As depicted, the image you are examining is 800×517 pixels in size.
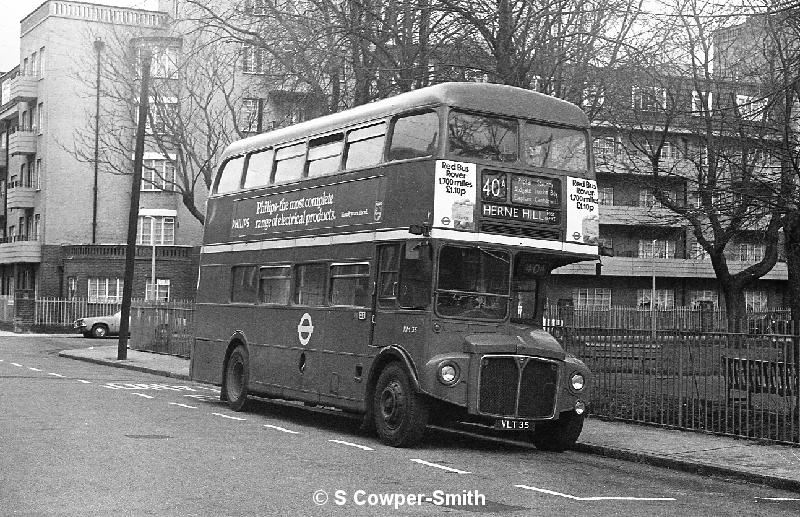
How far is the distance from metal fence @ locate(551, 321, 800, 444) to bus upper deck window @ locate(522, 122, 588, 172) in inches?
117

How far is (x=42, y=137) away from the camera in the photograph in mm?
63406

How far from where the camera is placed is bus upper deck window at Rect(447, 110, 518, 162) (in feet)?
50.5

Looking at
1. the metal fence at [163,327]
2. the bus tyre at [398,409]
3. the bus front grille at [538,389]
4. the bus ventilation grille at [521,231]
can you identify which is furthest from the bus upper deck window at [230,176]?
the metal fence at [163,327]

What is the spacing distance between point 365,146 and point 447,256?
267 cm

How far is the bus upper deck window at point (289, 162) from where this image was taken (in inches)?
750

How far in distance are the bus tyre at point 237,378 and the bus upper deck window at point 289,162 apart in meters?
3.09

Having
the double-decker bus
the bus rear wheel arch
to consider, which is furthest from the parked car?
the double-decker bus

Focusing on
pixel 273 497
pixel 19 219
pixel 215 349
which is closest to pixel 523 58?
pixel 215 349

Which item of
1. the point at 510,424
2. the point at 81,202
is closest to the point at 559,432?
the point at 510,424

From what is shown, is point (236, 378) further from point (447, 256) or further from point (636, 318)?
point (636, 318)

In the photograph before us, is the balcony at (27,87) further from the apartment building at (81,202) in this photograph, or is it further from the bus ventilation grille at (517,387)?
the bus ventilation grille at (517,387)

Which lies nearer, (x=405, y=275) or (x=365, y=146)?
(x=405, y=275)

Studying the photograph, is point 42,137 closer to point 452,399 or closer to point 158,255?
point 158,255

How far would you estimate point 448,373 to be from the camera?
48.9 feet
